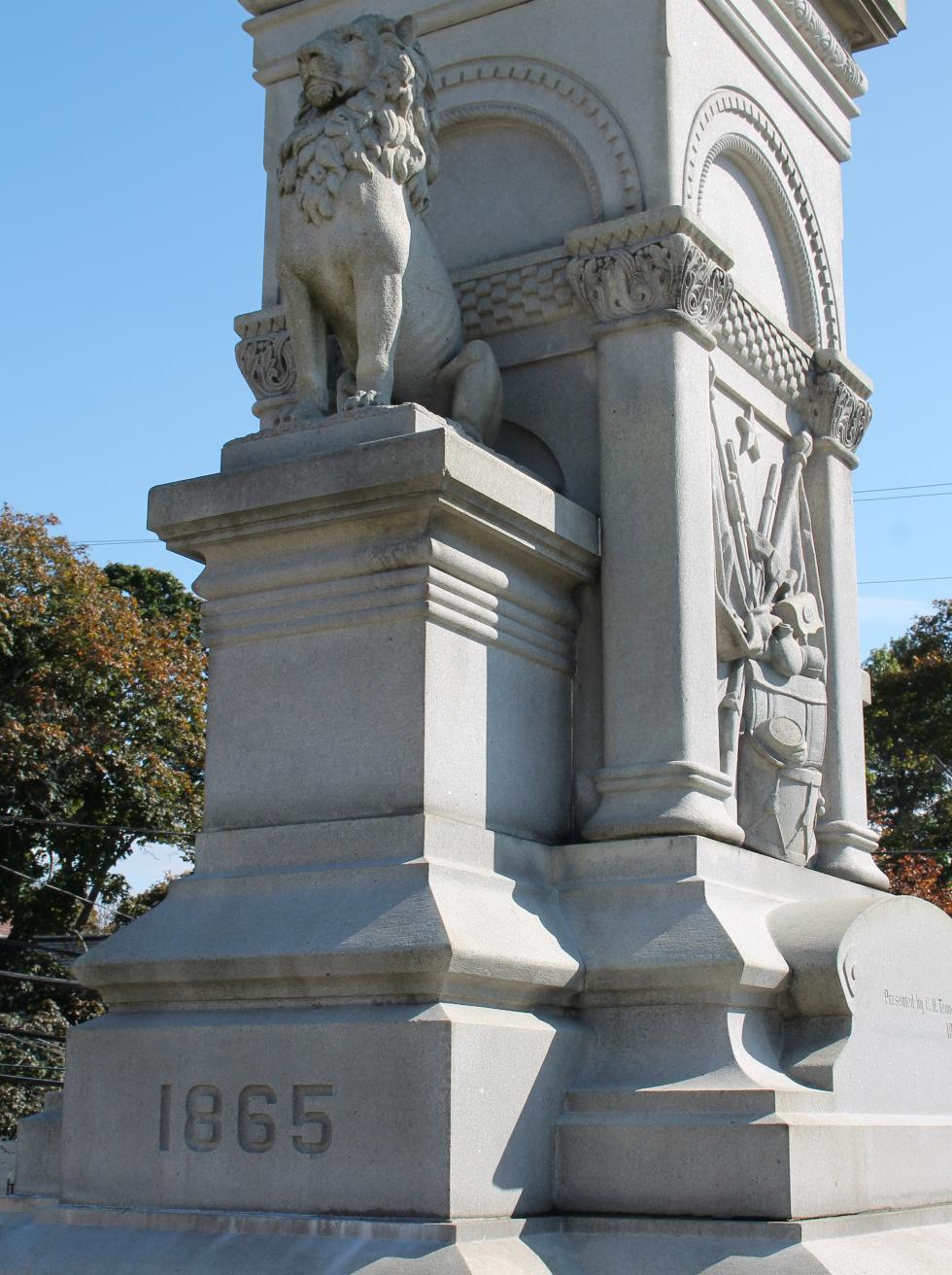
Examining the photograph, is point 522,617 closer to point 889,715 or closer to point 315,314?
point 315,314

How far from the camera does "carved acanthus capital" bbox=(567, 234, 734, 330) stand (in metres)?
7.67

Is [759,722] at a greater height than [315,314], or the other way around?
[315,314]

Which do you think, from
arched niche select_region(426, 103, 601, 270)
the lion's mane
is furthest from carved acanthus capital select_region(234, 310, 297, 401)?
the lion's mane

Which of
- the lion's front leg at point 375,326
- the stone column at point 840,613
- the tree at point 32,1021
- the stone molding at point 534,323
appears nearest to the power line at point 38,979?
the tree at point 32,1021

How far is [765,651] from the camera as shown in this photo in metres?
8.27

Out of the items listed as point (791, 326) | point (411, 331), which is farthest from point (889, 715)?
point (411, 331)

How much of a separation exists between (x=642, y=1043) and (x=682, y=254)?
3496 millimetres

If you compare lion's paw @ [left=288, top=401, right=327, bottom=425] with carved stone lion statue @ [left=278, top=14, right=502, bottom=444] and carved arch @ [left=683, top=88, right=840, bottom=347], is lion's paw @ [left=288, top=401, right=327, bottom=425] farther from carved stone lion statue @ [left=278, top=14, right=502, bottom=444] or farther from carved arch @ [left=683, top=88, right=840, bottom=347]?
carved arch @ [left=683, top=88, right=840, bottom=347]

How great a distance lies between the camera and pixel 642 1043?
6680 mm

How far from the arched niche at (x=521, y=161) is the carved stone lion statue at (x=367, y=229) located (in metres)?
0.76

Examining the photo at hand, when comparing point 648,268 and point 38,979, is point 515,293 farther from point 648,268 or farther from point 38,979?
point 38,979

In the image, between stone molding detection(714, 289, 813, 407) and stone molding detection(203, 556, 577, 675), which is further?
stone molding detection(714, 289, 813, 407)

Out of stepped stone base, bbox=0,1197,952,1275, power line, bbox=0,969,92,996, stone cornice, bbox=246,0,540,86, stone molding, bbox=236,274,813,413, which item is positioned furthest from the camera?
power line, bbox=0,969,92,996

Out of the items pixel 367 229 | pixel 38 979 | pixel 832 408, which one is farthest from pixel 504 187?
pixel 38 979
